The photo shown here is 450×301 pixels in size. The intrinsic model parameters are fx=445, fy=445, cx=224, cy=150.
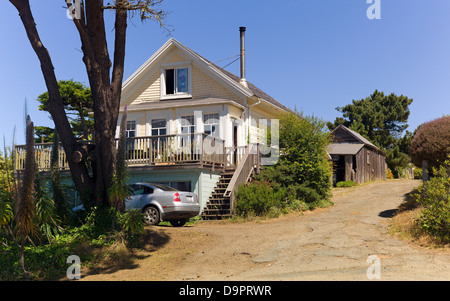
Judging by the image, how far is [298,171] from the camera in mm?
19797

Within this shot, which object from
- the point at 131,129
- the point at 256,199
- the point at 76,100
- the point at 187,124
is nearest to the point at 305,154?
the point at 256,199

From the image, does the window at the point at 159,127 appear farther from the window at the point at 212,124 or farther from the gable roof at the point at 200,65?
the gable roof at the point at 200,65

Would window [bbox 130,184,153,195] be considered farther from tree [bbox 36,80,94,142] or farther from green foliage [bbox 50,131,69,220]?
tree [bbox 36,80,94,142]

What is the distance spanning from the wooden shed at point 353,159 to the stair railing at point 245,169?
34.0ft

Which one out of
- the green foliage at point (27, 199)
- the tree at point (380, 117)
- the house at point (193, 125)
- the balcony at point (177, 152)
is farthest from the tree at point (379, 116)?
the green foliage at point (27, 199)

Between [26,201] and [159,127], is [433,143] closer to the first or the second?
[26,201]

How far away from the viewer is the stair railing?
1791 centimetres

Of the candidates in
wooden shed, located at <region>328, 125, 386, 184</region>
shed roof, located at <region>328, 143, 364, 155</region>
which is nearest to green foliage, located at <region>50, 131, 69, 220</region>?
wooden shed, located at <region>328, 125, 386, 184</region>

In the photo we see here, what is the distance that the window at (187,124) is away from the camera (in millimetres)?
23094

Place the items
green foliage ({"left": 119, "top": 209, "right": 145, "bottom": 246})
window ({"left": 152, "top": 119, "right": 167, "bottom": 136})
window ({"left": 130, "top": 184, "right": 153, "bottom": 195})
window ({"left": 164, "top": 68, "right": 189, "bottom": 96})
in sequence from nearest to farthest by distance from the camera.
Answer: green foliage ({"left": 119, "top": 209, "right": 145, "bottom": 246}) < window ({"left": 130, "top": 184, "right": 153, "bottom": 195}) < window ({"left": 152, "top": 119, "right": 167, "bottom": 136}) < window ({"left": 164, "top": 68, "right": 189, "bottom": 96})

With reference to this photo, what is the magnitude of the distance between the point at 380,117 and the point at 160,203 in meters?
39.4

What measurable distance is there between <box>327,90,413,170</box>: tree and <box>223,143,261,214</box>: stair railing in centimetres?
2975
